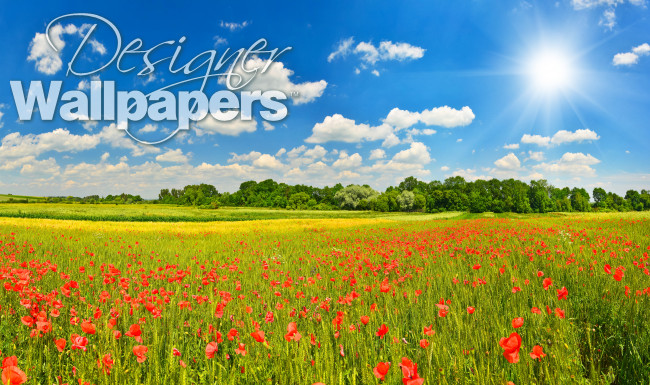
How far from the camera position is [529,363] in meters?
2.06

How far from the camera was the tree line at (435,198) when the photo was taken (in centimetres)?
9162

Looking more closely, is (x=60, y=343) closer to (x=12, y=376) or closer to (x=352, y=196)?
(x=12, y=376)

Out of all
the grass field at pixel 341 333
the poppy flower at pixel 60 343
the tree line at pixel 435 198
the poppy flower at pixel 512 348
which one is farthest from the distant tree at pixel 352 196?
the poppy flower at pixel 512 348

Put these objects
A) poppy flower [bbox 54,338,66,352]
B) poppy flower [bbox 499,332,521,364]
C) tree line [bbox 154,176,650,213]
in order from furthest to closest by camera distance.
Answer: tree line [bbox 154,176,650,213] → poppy flower [bbox 54,338,66,352] → poppy flower [bbox 499,332,521,364]

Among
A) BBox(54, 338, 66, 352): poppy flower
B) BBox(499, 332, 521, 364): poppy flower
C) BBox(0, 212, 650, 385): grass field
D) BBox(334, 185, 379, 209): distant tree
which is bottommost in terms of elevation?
BBox(0, 212, 650, 385): grass field

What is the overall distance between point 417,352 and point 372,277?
3062mm

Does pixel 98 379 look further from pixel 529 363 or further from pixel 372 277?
pixel 372 277

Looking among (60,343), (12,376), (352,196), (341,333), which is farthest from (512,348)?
(352,196)

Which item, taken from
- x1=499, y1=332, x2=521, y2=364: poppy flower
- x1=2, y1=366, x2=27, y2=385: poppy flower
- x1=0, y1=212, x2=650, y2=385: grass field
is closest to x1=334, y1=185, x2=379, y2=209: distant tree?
x1=0, y1=212, x2=650, y2=385: grass field

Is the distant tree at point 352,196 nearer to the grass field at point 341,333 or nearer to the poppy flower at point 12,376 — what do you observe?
the grass field at point 341,333

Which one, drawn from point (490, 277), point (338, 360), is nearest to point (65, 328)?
point (338, 360)

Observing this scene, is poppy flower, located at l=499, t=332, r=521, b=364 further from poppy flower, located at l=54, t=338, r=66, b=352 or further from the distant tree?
the distant tree

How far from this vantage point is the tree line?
301 ft

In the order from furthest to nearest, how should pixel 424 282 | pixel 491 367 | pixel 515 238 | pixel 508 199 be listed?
pixel 508 199
pixel 515 238
pixel 424 282
pixel 491 367
